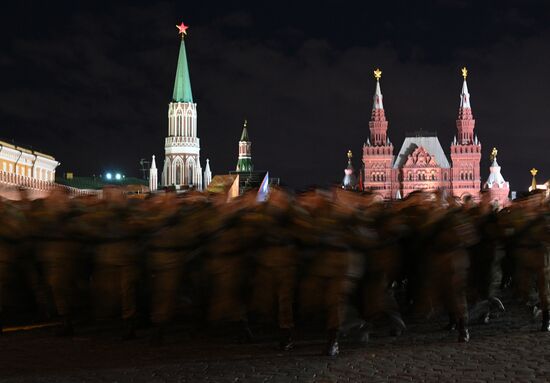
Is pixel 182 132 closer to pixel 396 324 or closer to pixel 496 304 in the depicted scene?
pixel 496 304

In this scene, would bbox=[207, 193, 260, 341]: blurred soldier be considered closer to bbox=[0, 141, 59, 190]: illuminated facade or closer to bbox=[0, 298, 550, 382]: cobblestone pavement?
bbox=[0, 298, 550, 382]: cobblestone pavement

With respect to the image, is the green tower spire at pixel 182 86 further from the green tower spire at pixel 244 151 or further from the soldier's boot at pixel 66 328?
the soldier's boot at pixel 66 328

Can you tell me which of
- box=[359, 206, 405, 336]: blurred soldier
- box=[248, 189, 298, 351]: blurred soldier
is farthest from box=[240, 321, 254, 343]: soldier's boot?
box=[359, 206, 405, 336]: blurred soldier

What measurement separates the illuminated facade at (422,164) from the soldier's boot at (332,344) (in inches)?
4413

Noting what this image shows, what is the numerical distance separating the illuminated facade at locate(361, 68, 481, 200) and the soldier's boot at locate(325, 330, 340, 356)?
11209cm

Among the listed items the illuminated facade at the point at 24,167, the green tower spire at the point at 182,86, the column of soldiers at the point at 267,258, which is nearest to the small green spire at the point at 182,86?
the green tower spire at the point at 182,86

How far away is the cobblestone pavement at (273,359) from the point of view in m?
8.30

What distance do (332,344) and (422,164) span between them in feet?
383

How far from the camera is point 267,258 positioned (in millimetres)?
10141

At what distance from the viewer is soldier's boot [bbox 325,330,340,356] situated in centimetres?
967

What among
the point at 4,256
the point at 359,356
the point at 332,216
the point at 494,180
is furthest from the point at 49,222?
the point at 494,180

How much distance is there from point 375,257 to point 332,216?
2.73ft

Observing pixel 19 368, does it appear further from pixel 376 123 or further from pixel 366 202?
pixel 376 123

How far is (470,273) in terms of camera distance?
1165cm
